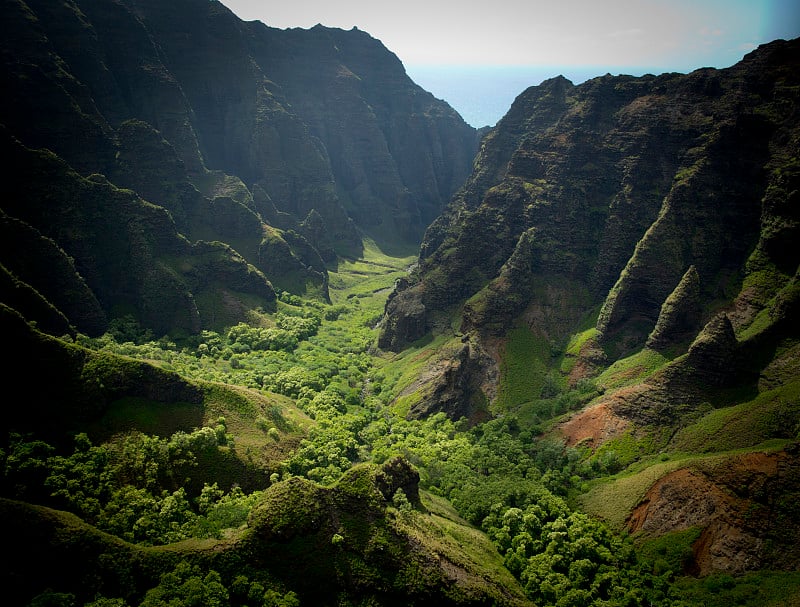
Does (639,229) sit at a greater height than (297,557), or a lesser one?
greater

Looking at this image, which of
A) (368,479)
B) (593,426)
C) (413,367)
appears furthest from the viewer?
(413,367)

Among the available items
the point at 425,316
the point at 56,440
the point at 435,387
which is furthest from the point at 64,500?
the point at 425,316

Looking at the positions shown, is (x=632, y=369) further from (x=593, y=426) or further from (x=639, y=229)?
(x=639, y=229)

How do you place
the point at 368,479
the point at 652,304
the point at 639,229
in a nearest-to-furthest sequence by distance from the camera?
the point at 368,479, the point at 652,304, the point at 639,229

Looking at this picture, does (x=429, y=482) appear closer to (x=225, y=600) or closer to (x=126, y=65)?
(x=225, y=600)

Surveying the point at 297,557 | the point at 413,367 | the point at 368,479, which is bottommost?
the point at 413,367

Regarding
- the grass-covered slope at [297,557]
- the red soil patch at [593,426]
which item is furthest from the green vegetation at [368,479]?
the red soil patch at [593,426]

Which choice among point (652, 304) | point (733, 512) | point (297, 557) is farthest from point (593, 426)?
point (297, 557)
